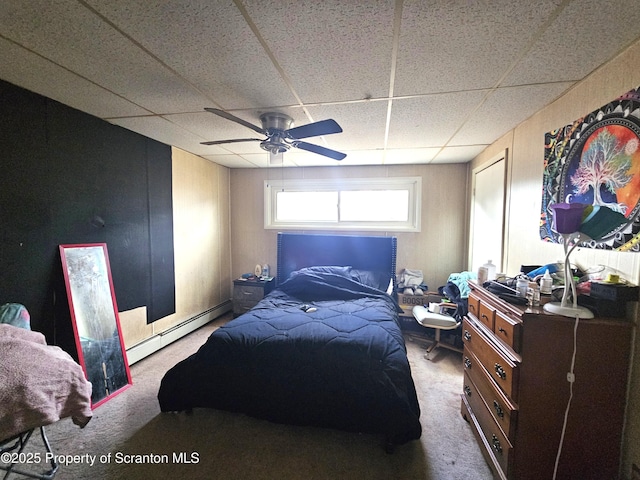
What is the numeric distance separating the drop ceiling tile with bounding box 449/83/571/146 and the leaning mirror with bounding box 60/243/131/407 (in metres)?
3.46

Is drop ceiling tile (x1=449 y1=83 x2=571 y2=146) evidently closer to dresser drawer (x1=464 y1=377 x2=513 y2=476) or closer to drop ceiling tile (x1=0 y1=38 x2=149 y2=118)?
dresser drawer (x1=464 y1=377 x2=513 y2=476)

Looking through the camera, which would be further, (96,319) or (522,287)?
(96,319)

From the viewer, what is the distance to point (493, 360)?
1.52 meters

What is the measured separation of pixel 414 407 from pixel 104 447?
207 centimetres

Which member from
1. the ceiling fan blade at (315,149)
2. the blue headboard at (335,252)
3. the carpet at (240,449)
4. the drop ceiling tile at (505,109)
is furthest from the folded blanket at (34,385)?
the drop ceiling tile at (505,109)

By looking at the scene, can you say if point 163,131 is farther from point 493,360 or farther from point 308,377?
point 493,360

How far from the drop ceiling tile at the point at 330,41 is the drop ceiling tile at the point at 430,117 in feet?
1.17

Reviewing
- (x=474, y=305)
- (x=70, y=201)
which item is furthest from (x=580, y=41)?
(x=70, y=201)

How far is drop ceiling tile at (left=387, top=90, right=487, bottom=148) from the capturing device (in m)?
1.86

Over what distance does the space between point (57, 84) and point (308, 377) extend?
8.64 ft

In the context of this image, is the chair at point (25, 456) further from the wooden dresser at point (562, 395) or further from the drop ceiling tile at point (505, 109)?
the drop ceiling tile at point (505, 109)

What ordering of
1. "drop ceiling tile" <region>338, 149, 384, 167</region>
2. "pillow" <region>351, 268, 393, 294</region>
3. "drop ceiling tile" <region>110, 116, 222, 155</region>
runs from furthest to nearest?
"pillow" <region>351, 268, 393, 294</region>, "drop ceiling tile" <region>338, 149, 384, 167</region>, "drop ceiling tile" <region>110, 116, 222, 155</region>

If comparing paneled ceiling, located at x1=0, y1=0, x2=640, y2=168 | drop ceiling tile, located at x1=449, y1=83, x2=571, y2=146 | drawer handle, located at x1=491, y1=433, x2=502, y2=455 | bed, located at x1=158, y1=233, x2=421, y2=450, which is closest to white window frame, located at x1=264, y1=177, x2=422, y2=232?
drop ceiling tile, located at x1=449, y1=83, x2=571, y2=146

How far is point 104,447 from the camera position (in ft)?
5.57
